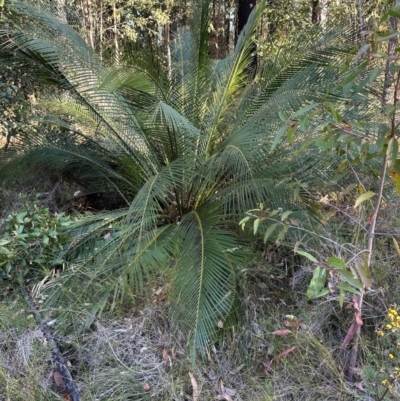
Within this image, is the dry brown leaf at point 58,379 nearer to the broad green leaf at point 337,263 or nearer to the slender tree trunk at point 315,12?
the broad green leaf at point 337,263

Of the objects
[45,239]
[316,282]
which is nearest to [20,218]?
[45,239]

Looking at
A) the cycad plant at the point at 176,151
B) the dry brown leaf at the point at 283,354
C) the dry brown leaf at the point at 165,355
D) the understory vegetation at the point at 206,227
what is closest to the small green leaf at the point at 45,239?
the understory vegetation at the point at 206,227

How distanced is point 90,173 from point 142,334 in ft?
4.67

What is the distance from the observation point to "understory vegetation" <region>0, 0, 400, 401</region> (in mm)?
1358

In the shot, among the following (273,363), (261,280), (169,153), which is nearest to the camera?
(273,363)

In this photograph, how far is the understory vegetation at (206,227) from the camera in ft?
4.46

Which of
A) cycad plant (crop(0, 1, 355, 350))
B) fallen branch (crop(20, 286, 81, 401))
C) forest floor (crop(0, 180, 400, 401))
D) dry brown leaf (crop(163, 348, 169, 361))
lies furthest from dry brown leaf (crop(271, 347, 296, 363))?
fallen branch (crop(20, 286, 81, 401))

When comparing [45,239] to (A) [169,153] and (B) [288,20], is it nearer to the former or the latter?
(A) [169,153]

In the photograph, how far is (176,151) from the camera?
89.7 inches

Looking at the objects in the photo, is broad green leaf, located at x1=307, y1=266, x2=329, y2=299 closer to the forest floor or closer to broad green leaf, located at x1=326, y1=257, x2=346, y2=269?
broad green leaf, located at x1=326, y1=257, x2=346, y2=269

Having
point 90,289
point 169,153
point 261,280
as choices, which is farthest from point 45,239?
point 261,280

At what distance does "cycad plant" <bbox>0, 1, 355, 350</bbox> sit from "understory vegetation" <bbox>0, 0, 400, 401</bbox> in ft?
0.04

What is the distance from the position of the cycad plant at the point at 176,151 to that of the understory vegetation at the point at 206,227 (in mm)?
12

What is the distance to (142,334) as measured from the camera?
1.64 m
